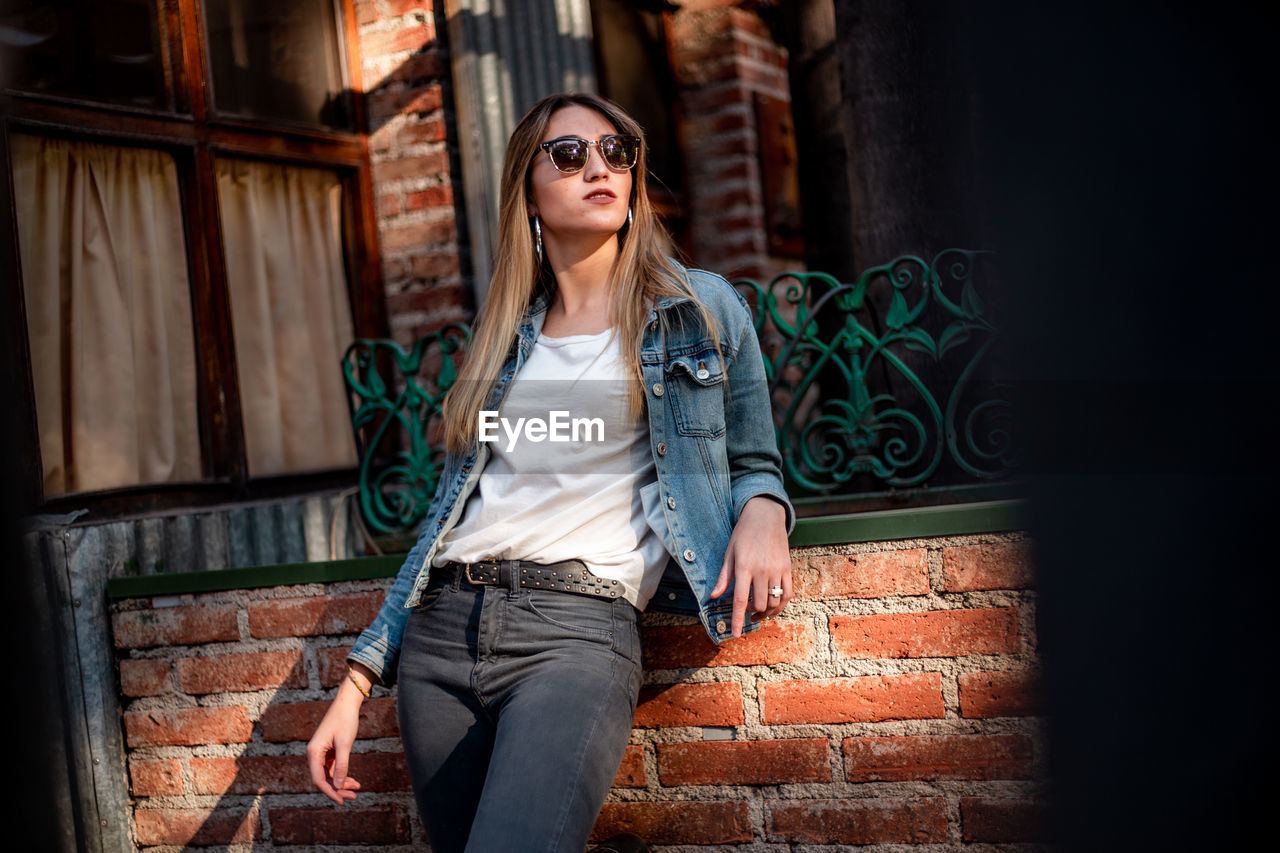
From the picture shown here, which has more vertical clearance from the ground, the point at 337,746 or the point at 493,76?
the point at 493,76

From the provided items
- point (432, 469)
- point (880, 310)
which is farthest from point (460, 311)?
point (880, 310)

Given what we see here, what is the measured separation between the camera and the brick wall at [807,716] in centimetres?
202

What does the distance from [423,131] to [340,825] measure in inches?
94.7

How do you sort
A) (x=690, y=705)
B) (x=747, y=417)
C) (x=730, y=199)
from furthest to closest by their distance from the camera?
(x=730, y=199) < (x=690, y=705) < (x=747, y=417)

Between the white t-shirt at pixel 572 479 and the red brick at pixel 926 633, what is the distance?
42 centimetres

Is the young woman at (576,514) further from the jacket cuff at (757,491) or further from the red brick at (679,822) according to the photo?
the red brick at (679,822)

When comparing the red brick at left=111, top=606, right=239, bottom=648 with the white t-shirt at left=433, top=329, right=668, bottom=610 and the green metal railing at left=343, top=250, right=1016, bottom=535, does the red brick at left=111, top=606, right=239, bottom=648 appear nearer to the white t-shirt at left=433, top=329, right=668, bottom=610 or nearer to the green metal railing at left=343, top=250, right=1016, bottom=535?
the green metal railing at left=343, top=250, right=1016, bottom=535

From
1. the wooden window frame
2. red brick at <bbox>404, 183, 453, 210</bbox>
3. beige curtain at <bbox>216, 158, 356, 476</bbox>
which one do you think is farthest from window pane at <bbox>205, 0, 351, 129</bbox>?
red brick at <bbox>404, 183, 453, 210</bbox>

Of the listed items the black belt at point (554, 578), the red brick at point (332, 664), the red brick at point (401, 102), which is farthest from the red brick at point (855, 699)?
the red brick at point (401, 102)

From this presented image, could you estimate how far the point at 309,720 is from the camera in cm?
257

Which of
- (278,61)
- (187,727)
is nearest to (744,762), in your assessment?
(187,727)

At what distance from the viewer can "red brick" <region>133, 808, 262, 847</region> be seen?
2658 mm

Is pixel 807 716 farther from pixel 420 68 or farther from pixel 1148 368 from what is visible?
pixel 420 68

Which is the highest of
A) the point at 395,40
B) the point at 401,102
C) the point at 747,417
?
the point at 395,40
